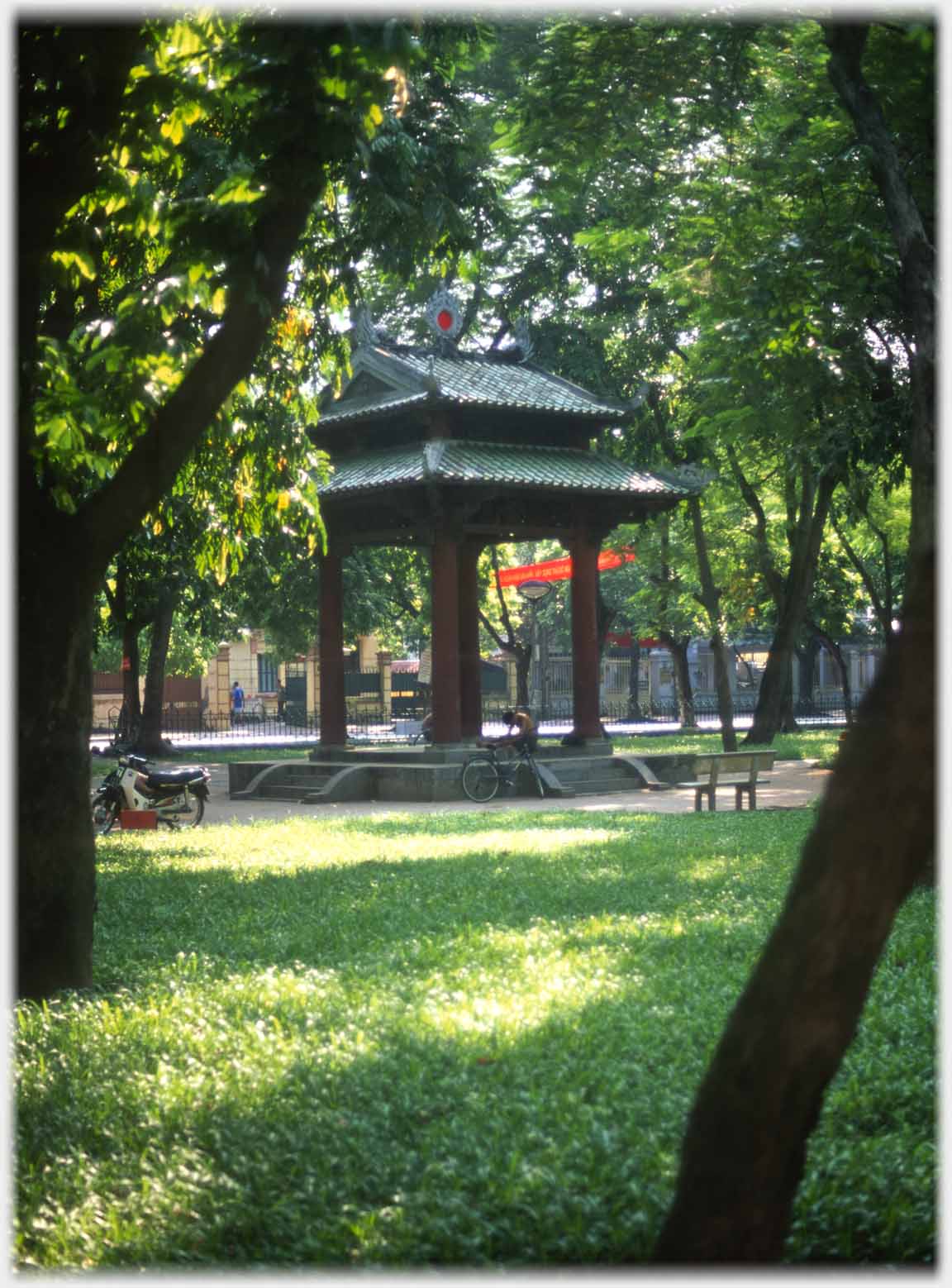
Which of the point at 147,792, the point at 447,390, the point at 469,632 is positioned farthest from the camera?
the point at 469,632

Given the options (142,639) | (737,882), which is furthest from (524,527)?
(142,639)

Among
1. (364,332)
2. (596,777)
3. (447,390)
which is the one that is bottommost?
(596,777)

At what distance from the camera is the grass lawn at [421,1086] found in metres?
4.66

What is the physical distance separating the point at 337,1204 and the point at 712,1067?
1.71m

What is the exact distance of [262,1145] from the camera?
5359 mm

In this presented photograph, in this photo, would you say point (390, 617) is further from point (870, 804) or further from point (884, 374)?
point (870, 804)

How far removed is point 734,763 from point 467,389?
9.03 meters

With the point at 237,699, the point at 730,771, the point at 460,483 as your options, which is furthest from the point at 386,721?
the point at 730,771

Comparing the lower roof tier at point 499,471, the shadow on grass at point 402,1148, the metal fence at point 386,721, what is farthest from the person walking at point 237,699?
the shadow on grass at point 402,1148

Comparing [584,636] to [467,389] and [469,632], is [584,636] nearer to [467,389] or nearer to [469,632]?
[469,632]

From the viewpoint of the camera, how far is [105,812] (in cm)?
1923

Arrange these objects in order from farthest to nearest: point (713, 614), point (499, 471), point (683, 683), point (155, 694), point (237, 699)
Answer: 1. point (237, 699)
2. point (683, 683)
3. point (155, 694)
4. point (713, 614)
5. point (499, 471)

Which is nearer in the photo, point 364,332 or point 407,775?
point 407,775

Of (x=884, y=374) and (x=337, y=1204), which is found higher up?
(x=884, y=374)
